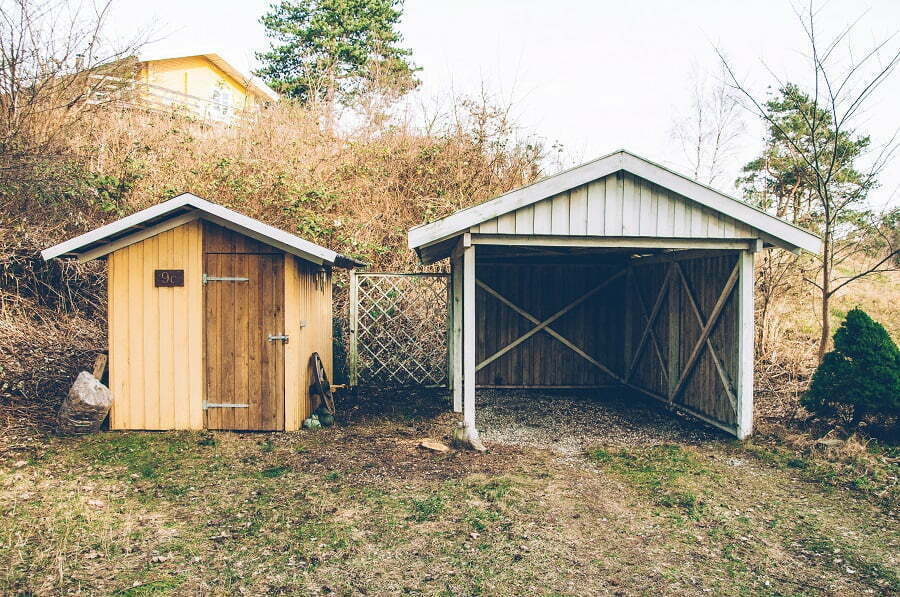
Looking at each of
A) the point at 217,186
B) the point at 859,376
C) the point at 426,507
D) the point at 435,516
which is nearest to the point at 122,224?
the point at 426,507

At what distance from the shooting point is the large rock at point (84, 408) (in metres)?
6.75

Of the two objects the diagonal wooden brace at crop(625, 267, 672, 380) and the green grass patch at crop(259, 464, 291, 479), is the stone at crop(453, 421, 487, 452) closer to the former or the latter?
the green grass patch at crop(259, 464, 291, 479)

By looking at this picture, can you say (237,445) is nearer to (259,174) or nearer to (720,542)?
(720,542)

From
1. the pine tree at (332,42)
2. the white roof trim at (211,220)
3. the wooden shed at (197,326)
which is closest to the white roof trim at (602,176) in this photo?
the white roof trim at (211,220)

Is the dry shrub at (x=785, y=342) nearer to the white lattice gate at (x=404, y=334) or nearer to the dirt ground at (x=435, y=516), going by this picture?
the dirt ground at (x=435, y=516)

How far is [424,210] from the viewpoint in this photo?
44.4 feet

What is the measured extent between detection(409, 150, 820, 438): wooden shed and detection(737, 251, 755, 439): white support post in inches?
0.5

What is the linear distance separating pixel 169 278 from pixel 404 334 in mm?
4378

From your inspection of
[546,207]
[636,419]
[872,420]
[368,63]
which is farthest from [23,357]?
[368,63]

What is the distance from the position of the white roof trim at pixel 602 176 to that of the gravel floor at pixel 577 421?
7.98 feet

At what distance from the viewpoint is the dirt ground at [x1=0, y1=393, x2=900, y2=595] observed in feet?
12.1

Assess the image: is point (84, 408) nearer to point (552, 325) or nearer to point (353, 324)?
point (353, 324)

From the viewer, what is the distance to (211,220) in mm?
6930

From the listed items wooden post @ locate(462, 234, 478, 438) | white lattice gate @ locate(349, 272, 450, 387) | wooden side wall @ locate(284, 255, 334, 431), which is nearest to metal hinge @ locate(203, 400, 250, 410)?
wooden side wall @ locate(284, 255, 334, 431)
